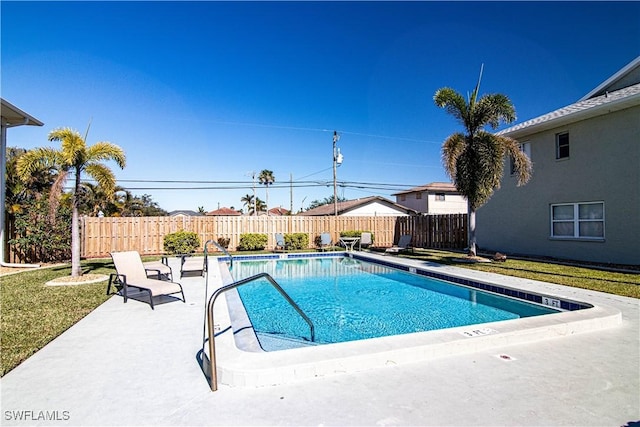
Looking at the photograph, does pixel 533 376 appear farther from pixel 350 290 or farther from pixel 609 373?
pixel 350 290

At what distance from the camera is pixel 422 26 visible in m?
14.7

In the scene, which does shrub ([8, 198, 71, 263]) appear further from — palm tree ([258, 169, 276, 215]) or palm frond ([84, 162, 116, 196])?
palm tree ([258, 169, 276, 215])

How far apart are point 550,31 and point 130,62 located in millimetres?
17115

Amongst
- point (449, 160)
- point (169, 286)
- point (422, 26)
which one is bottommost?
point (169, 286)

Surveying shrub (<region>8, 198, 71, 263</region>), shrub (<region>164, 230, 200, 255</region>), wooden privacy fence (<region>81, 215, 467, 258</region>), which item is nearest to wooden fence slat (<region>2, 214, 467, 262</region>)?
wooden privacy fence (<region>81, 215, 467, 258</region>)

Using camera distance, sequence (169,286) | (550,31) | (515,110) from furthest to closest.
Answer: (550,31), (515,110), (169,286)

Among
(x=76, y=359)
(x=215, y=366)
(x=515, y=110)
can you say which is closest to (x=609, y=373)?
(x=215, y=366)

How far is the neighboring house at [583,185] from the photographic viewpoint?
1088 centimetres

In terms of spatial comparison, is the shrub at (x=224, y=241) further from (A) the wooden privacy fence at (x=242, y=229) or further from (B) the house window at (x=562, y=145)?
(B) the house window at (x=562, y=145)

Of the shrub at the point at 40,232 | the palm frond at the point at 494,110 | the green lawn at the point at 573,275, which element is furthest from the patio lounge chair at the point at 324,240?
the shrub at the point at 40,232

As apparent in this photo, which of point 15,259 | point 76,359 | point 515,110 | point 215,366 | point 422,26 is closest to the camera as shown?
point 215,366

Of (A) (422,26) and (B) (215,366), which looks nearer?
(B) (215,366)

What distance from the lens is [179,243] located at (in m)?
16.0

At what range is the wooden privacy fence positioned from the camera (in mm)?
15898
